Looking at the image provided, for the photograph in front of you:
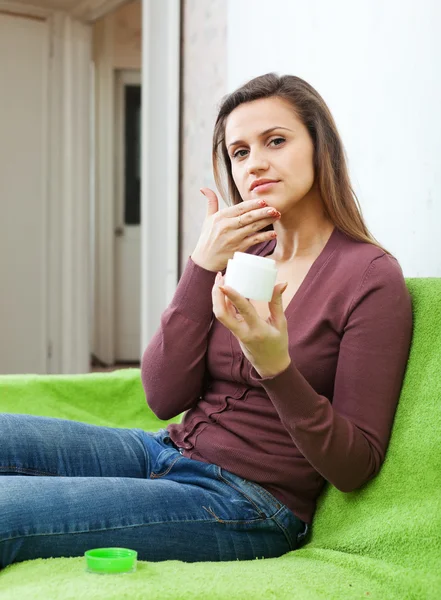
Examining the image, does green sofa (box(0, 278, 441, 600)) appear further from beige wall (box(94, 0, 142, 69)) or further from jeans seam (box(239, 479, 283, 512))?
beige wall (box(94, 0, 142, 69))

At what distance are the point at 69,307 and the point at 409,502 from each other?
3363 millimetres

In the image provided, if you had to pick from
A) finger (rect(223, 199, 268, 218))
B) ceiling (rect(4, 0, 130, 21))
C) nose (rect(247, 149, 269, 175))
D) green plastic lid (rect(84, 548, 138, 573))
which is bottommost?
green plastic lid (rect(84, 548, 138, 573))

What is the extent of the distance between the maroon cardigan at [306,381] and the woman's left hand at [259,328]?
3 centimetres

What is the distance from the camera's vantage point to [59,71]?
425cm

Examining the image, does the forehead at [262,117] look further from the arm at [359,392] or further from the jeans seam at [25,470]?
the jeans seam at [25,470]

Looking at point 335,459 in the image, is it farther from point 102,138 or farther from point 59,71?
point 102,138

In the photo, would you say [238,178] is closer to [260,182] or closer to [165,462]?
[260,182]

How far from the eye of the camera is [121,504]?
41.5 inches

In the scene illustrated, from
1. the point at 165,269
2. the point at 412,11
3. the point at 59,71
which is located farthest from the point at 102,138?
the point at 412,11

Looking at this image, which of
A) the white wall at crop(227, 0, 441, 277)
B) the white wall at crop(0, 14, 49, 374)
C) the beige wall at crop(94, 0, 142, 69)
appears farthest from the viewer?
the beige wall at crop(94, 0, 142, 69)

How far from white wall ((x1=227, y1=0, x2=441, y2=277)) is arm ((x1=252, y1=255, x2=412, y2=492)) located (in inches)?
16.2

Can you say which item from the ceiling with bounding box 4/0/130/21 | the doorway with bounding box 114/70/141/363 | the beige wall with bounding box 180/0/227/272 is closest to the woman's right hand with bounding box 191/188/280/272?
the beige wall with bounding box 180/0/227/272

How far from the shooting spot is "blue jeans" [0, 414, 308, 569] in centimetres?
101

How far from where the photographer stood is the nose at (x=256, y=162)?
1.25 m
